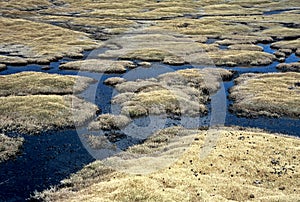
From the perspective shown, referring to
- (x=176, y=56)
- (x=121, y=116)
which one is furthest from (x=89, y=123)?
(x=176, y=56)

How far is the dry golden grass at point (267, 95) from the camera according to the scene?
1997 inches

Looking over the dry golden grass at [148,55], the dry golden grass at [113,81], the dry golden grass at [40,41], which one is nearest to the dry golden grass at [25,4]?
the dry golden grass at [40,41]

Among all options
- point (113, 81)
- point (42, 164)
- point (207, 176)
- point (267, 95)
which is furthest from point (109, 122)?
point (267, 95)

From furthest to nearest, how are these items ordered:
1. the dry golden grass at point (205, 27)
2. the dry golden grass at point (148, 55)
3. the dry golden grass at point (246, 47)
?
the dry golden grass at point (205, 27) < the dry golden grass at point (246, 47) < the dry golden grass at point (148, 55)

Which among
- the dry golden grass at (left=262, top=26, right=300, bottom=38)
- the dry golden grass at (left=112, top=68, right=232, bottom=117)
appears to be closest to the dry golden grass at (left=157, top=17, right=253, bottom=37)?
the dry golden grass at (left=262, top=26, right=300, bottom=38)

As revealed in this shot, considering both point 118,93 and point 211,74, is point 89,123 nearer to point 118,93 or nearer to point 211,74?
point 118,93

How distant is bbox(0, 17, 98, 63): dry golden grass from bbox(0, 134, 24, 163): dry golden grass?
3677 centimetres

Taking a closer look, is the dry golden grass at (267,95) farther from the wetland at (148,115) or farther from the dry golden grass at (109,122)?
the dry golden grass at (109,122)

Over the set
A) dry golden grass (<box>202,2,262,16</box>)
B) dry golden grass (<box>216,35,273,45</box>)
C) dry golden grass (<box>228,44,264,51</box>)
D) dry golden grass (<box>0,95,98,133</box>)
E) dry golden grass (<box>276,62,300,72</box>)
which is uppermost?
dry golden grass (<box>202,2,262,16</box>)

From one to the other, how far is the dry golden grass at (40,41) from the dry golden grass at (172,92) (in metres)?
25.9

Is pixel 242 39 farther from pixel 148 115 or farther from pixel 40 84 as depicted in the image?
pixel 40 84

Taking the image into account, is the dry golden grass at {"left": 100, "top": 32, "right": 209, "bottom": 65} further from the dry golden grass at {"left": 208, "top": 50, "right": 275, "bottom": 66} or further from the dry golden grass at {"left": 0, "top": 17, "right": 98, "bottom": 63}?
the dry golden grass at {"left": 0, "top": 17, "right": 98, "bottom": 63}

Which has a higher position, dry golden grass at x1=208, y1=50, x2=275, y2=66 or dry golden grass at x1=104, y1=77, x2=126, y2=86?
Answer: dry golden grass at x1=208, y1=50, x2=275, y2=66

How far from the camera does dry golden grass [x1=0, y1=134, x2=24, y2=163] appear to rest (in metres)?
37.3
